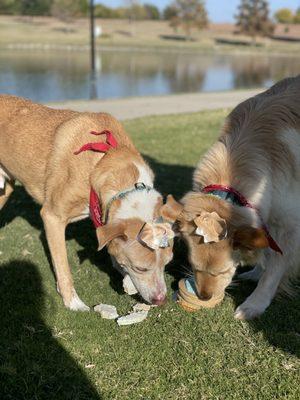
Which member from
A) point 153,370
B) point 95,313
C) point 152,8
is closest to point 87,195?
point 95,313

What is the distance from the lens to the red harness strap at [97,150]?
4527mm

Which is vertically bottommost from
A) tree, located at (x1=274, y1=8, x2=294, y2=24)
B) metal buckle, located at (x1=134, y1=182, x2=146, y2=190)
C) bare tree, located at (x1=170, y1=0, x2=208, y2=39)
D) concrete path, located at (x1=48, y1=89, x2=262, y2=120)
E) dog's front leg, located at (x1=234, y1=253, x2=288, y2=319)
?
tree, located at (x1=274, y1=8, x2=294, y2=24)

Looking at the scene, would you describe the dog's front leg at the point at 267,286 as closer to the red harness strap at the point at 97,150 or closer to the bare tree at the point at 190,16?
the red harness strap at the point at 97,150

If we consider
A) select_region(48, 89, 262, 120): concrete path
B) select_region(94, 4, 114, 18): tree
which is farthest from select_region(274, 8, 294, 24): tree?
select_region(48, 89, 262, 120): concrete path

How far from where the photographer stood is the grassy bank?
55.8m

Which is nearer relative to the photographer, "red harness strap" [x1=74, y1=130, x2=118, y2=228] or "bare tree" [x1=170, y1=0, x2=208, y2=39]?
"red harness strap" [x1=74, y1=130, x2=118, y2=228]

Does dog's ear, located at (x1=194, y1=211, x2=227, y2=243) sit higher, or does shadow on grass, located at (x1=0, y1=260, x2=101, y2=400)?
dog's ear, located at (x1=194, y1=211, x2=227, y2=243)

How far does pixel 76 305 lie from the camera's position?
468 centimetres

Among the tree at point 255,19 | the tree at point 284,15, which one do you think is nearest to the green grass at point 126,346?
the tree at point 255,19

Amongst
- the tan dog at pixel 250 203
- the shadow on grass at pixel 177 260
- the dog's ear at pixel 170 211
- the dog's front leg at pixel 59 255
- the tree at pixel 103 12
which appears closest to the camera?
the tan dog at pixel 250 203

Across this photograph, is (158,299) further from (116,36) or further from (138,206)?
(116,36)

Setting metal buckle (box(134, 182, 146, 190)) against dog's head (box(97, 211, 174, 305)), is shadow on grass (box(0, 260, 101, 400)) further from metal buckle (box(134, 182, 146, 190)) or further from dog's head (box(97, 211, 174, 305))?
metal buckle (box(134, 182, 146, 190))

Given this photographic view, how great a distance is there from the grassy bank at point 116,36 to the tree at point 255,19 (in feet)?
5.73

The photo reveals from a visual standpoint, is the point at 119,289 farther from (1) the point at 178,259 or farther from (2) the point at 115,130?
(2) the point at 115,130
